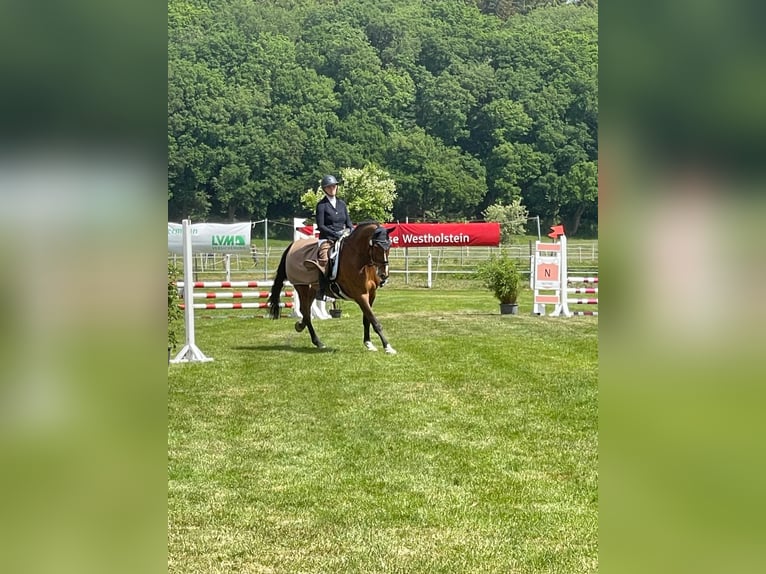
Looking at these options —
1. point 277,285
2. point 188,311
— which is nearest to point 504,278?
point 277,285

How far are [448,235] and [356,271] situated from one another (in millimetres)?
21386

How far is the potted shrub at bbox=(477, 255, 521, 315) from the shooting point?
53.3 ft

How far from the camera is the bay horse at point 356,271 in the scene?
33.3ft

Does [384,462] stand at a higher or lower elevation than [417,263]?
lower

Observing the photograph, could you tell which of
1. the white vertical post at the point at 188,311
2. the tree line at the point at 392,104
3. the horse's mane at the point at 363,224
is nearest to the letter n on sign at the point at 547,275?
the horse's mane at the point at 363,224

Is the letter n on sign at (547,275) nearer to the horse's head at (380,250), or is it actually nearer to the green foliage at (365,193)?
the horse's head at (380,250)

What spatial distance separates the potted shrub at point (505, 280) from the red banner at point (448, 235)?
571 inches

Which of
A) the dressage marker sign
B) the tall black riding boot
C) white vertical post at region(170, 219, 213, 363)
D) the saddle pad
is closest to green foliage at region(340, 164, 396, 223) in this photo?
the dressage marker sign

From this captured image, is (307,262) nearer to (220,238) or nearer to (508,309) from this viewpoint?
(508,309)

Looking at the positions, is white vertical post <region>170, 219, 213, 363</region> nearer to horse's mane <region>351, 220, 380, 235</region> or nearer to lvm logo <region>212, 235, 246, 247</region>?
horse's mane <region>351, 220, 380, 235</region>

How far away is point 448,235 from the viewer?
Answer: 3156 cm
